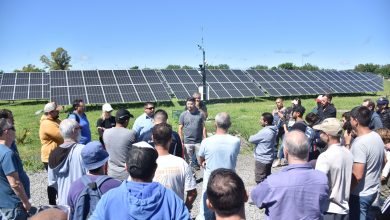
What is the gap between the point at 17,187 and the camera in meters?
3.50

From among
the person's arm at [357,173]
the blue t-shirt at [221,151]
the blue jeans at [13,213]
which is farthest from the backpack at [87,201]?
the person's arm at [357,173]

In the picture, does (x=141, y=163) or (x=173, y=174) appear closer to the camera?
(x=141, y=163)

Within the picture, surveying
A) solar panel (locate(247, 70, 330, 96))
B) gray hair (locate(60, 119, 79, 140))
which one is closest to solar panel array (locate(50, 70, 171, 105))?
solar panel (locate(247, 70, 330, 96))

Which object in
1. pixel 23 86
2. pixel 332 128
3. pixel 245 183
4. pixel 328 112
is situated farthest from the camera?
pixel 23 86

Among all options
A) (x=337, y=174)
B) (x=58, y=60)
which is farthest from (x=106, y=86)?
(x=58, y=60)

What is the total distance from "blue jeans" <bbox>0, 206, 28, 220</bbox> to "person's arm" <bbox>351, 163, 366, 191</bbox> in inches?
142

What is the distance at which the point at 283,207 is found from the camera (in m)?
2.70

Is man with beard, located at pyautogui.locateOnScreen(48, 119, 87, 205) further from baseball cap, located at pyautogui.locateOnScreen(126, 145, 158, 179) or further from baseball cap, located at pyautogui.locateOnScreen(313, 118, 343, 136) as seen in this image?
baseball cap, located at pyautogui.locateOnScreen(313, 118, 343, 136)

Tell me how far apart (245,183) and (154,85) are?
17.1 meters

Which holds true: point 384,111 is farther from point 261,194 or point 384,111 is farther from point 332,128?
point 261,194

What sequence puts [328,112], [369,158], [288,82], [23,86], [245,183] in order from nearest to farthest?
[369,158], [245,183], [328,112], [23,86], [288,82]

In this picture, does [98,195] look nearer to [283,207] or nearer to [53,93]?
[283,207]

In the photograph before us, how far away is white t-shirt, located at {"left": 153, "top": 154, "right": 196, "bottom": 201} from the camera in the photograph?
3266 mm

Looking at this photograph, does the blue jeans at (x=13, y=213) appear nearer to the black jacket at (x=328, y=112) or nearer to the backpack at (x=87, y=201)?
the backpack at (x=87, y=201)
